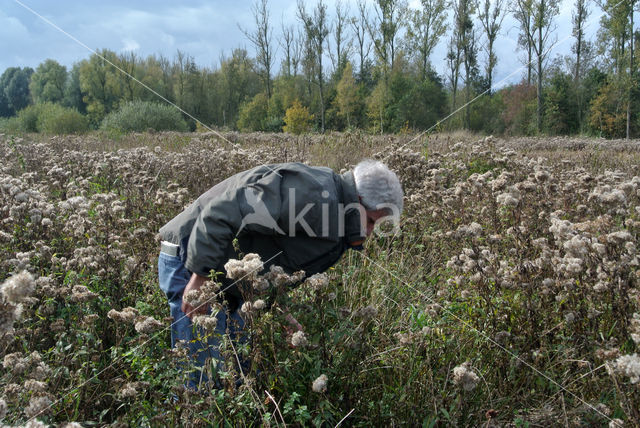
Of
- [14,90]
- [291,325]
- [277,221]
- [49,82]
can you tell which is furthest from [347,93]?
[14,90]

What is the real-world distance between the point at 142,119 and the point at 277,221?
2824cm

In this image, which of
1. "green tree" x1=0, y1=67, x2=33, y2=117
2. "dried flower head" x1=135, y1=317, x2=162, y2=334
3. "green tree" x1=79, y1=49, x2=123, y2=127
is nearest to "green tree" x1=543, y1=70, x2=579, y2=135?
"dried flower head" x1=135, y1=317, x2=162, y2=334

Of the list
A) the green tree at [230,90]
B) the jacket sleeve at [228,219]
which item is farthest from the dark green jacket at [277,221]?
the green tree at [230,90]

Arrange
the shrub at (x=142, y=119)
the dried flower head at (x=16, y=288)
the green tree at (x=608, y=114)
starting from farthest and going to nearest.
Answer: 1. the green tree at (x=608, y=114)
2. the shrub at (x=142, y=119)
3. the dried flower head at (x=16, y=288)

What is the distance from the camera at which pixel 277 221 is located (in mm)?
2842

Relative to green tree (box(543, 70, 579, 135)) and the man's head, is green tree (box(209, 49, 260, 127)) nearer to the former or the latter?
green tree (box(543, 70, 579, 135))

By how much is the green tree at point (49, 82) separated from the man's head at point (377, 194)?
2567 inches

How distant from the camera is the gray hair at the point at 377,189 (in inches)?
117

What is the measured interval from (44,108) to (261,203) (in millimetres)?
42114

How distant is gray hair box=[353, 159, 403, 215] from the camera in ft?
9.79

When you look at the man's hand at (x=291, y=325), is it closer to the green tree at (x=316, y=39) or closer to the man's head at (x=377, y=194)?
the man's head at (x=377, y=194)

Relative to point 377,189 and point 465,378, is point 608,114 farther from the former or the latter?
point 465,378

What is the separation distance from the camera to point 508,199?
12.9ft

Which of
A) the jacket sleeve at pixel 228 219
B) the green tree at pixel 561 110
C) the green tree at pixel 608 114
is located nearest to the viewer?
the jacket sleeve at pixel 228 219
